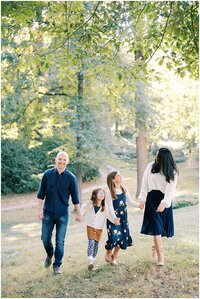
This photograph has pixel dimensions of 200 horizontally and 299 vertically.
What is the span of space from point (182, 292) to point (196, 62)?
4.15 meters

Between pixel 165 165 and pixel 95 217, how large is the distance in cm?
135

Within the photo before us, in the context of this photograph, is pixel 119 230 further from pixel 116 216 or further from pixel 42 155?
pixel 42 155

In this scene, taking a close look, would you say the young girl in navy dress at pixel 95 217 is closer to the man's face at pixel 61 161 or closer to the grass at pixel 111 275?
the grass at pixel 111 275

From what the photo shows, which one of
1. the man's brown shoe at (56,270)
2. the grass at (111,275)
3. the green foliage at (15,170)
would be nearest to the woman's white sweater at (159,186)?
the grass at (111,275)

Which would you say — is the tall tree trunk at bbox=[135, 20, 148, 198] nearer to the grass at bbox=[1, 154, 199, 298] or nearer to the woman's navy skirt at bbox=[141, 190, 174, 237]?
the grass at bbox=[1, 154, 199, 298]

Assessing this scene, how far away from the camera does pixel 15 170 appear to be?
22250mm

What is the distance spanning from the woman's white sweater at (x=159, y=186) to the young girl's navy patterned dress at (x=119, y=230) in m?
0.32

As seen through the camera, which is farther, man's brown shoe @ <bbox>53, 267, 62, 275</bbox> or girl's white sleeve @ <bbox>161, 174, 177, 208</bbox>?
man's brown shoe @ <bbox>53, 267, 62, 275</bbox>

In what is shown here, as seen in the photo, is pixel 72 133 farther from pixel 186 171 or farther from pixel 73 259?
pixel 186 171

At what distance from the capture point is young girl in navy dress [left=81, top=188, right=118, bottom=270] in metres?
5.80

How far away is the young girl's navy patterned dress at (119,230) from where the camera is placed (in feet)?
18.6

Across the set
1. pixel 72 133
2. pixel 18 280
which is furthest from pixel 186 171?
pixel 18 280

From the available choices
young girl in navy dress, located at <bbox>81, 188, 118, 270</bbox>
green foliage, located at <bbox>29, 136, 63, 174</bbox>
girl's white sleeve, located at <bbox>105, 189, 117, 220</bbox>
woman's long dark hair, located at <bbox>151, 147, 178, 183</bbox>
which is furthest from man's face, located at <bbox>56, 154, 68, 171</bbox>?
green foliage, located at <bbox>29, 136, 63, 174</bbox>

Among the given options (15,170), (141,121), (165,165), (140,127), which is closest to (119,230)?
(165,165)
